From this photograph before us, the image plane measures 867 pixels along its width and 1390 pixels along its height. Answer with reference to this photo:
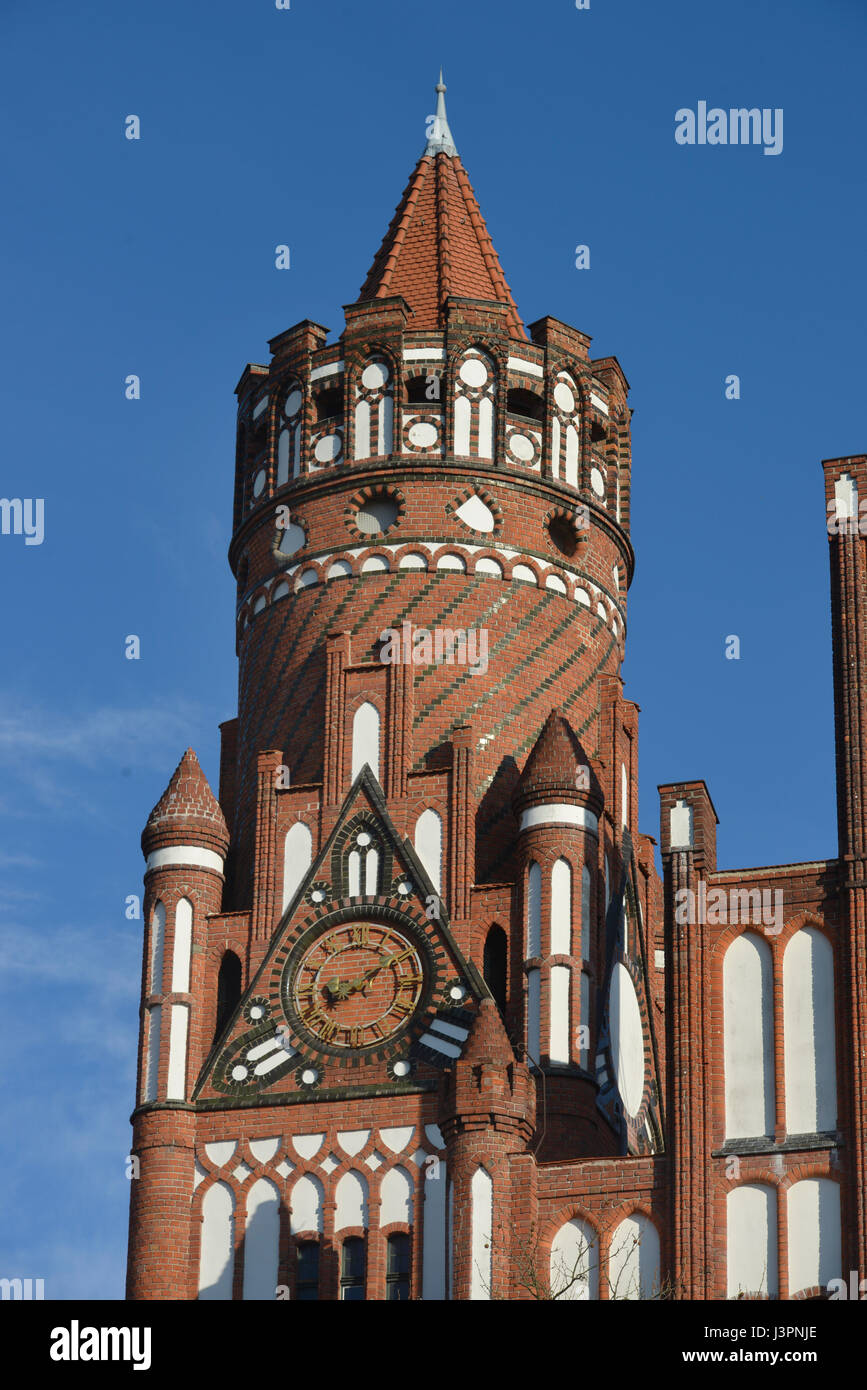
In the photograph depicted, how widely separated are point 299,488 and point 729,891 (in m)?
10.1

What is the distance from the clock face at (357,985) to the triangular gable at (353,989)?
0.01 meters

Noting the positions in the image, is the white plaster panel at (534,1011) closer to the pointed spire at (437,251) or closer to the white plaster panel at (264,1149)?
the white plaster panel at (264,1149)

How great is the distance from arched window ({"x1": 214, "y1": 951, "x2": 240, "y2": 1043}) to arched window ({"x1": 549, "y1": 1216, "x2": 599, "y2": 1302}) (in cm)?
628

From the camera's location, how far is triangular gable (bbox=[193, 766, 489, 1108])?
36625 mm

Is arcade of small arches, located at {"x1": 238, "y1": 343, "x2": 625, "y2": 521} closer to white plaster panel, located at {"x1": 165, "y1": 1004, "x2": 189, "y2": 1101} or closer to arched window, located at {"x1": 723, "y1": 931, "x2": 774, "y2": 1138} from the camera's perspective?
white plaster panel, located at {"x1": 165, "y1": 1004, "x2": 189, "y2": 1101}

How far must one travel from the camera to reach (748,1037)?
34156 millimetres

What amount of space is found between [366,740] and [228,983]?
11.8 ft

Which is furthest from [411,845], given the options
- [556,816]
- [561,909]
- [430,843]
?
[561,909]

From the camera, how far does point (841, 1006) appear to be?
3372 cm
